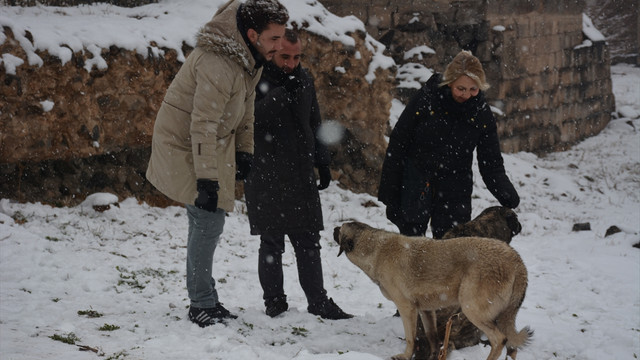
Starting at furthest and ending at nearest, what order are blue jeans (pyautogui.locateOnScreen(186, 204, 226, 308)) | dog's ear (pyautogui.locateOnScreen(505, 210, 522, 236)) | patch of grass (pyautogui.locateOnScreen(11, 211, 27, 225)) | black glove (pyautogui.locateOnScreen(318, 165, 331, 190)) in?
1. patch of grass (pyautogui.locateOnScreen(11, 211, 27, 225))
2. black glove (pyautogui.locateOnScreen(318, 165, 331, 190))
3. dog's ear (pyautogui.locateOnScreen(505, 210, 522, 236))
4. blue jeans (pyautogui.locateOnScreen(186, 204, 226, 308))

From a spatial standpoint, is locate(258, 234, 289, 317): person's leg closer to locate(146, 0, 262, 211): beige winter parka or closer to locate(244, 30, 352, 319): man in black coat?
locate(244, 30, 352, 319): man in black coat

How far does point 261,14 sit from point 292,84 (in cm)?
86

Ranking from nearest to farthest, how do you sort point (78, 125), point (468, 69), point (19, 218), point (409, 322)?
point (409, 322) < point (468, 69) < point (19, 218) < point (78, 125)

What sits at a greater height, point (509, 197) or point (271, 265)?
point (509, 197)

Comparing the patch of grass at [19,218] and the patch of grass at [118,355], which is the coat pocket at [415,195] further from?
the patch of grass at [19,218]

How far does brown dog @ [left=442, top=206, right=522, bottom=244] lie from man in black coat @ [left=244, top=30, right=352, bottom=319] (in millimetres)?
1098

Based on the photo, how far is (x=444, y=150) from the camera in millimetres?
4406

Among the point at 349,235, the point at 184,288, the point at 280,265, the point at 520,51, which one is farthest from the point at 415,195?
the point at 520,51

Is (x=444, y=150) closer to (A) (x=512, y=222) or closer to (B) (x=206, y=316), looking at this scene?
(A) (x=512, y=222)

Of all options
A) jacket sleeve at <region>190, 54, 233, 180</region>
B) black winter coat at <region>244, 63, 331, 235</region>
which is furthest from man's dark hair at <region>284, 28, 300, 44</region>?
jacket sleeve at <region>190, 54, 233, 180</region>

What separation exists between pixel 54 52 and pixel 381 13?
821 cm

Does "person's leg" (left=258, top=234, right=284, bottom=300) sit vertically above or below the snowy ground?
above

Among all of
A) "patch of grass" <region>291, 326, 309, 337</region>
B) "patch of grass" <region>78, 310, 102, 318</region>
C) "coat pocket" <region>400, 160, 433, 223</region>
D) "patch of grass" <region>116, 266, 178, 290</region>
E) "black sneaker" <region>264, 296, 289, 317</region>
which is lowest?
"patch of grass" <region>116, 266, 178, 290</region>

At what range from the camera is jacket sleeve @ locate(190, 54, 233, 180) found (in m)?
3.49
